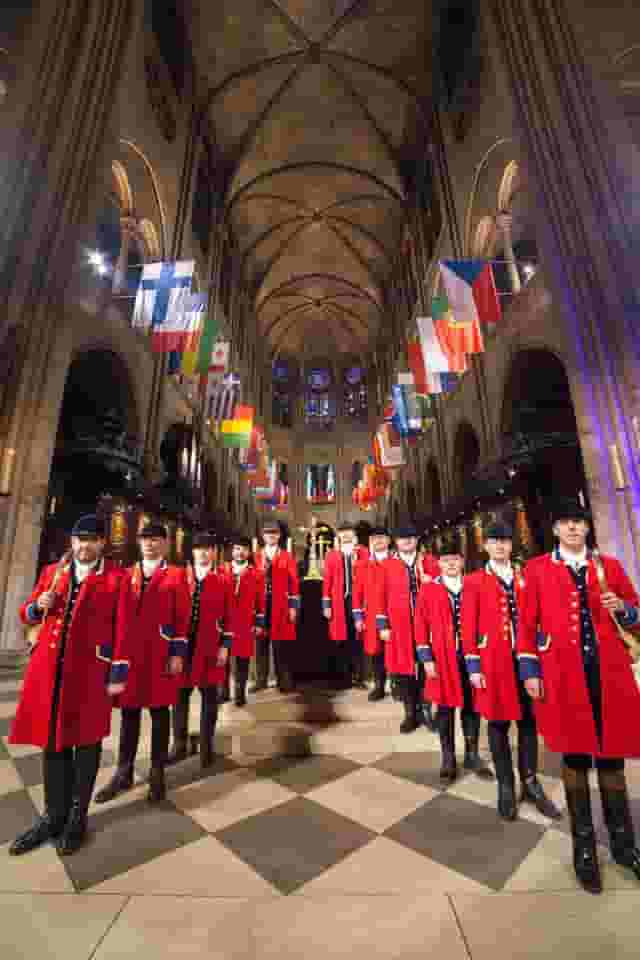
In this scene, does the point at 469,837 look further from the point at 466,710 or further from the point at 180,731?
the point at 180,731

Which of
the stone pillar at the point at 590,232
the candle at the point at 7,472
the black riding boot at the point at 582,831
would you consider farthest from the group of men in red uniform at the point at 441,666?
the stone pillar at the point at 590,232

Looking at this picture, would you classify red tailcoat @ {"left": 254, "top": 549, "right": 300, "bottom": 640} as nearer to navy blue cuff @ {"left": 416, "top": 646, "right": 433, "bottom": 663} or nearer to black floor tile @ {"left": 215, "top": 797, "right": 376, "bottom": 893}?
navy blue cuff @ {"left": 416, "top": 646, "right": 433, "bottom": 663}

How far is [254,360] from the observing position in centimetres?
3191

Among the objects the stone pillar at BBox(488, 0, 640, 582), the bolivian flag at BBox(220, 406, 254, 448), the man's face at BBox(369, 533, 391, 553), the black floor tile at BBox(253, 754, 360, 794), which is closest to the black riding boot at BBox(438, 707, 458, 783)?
the black floor tile at BBox(253, 754, 360, 794)

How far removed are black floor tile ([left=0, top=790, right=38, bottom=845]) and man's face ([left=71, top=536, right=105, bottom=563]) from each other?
1610 mm

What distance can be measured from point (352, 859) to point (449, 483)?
17.4 m

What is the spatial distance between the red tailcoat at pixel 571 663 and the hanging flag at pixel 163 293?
11.1m

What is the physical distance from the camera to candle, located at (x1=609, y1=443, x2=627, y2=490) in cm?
830

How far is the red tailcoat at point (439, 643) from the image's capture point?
3.42 metres

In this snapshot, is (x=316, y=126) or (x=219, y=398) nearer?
(x=219, y=398)

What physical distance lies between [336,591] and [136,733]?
9.52ft

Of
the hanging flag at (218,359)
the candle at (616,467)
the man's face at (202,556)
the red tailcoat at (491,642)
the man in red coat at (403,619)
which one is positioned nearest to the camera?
the red tailcoat at (491,642)

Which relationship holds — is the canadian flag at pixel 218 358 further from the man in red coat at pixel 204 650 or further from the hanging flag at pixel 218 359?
the man in red coat at pixel 204 650

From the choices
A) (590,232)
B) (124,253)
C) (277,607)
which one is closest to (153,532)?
(277,607)
